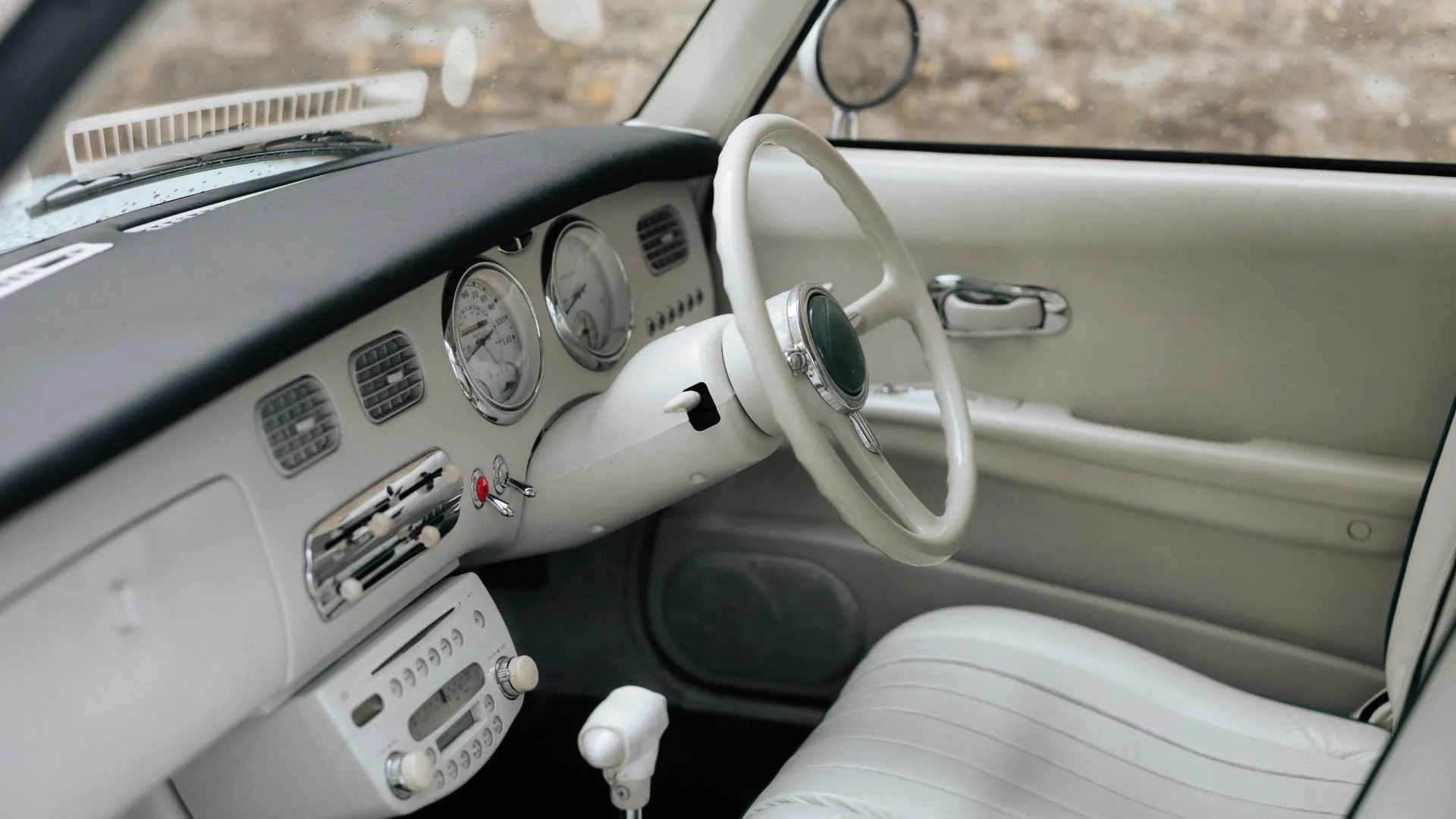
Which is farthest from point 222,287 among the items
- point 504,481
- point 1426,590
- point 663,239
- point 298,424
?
point 1426,590

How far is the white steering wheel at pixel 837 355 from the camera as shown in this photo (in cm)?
105

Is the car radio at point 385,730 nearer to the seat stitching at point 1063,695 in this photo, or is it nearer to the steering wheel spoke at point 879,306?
the seat stitching at point 1063,695

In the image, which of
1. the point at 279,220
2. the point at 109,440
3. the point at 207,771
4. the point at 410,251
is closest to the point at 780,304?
the point at 410,251

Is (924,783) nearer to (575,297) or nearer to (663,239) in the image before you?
(575,297)

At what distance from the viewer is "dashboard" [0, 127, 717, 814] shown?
86cm

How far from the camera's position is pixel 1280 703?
1245 mm

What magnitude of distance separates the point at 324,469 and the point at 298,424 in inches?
2.0

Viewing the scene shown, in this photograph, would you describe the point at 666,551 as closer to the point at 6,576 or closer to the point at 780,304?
the point at 780,304

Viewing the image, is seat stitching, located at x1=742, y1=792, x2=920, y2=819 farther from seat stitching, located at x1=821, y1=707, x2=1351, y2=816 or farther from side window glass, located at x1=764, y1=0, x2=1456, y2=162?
side window glass, located at x1=764, y1=0, x2=1456, y2=162

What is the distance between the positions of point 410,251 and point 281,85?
0.37m

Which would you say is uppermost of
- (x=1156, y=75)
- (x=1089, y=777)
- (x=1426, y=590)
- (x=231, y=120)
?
(x=231, y=120)

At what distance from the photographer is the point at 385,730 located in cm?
113

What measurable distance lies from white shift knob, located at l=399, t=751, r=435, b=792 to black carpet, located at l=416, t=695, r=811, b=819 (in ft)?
2.16

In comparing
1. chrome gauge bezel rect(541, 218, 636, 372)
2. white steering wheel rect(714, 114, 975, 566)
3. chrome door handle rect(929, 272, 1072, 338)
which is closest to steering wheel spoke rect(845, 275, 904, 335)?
white steering wheel rect(714, 114, 975, 566)
